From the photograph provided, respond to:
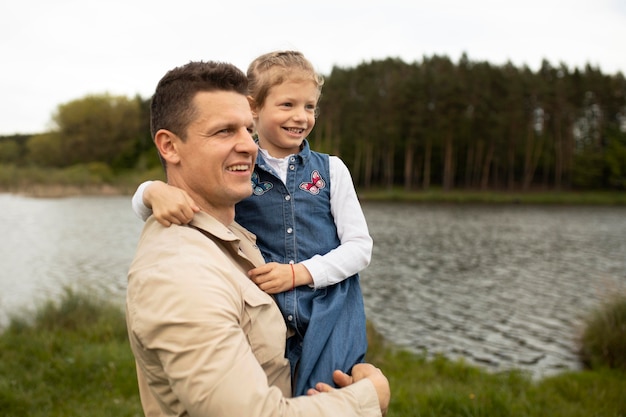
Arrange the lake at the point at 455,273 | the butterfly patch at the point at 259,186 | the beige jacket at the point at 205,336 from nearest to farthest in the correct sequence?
1. the beige jacket at the point at 205,336
2. the butterfly patch at the point at 259,186
3. the lake at the point at 455,273

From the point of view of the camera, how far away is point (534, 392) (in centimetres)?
652

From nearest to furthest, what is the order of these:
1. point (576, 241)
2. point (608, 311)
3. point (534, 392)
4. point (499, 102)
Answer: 1. point (534, 392)
2. point (608, 311)
3. point (576, 241)
4. point (499, 102)

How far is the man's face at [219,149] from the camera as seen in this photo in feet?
6.20

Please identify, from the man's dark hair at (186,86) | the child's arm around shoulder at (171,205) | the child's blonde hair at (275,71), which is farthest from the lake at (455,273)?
the man's dark hair at (186,86)

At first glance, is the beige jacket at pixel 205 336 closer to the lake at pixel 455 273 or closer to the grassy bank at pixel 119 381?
the grassy bank at pixel 119 381

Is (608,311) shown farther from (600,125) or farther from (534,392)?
(600,125)

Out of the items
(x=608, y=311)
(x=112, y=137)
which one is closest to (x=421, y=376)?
(x=608, y=311)

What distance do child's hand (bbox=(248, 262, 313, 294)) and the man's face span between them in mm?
291

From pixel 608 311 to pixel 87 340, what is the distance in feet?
27.0

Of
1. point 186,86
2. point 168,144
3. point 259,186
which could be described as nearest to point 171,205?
point 168,144

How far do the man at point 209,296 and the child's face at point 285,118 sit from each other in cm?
62

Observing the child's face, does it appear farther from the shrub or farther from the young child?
the shrub

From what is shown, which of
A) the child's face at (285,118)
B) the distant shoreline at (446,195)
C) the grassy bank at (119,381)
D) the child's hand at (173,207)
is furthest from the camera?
the distant shoreline at (446,195)

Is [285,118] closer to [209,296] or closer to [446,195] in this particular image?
[209,296]
